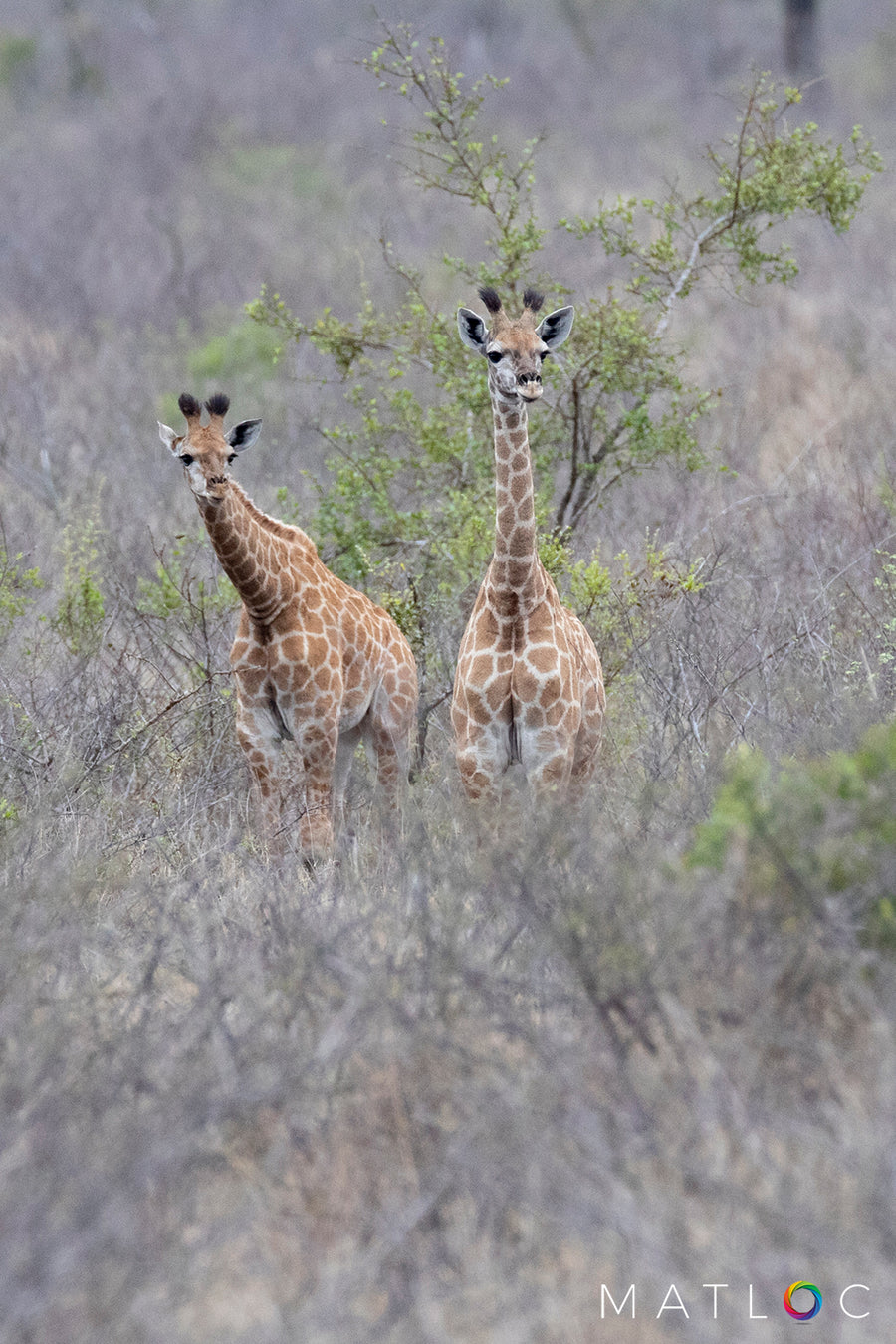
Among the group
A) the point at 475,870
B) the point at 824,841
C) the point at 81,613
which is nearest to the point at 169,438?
the point at 81,613

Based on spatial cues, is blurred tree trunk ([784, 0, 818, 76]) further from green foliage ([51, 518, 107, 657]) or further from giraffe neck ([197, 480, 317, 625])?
giraffe neck ([197, 480, 317, 625])

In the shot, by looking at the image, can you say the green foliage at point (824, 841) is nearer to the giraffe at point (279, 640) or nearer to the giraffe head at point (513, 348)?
the giraffe head at point (513, 348)

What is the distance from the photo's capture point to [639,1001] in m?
3.99

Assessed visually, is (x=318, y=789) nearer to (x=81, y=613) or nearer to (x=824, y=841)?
(x=81, y=613)

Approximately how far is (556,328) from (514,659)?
1.57 m

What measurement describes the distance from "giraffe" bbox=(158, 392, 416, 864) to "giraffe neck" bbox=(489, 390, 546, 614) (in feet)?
4.08

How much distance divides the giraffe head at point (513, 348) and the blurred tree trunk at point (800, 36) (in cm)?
2198

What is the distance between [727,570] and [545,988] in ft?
17.6

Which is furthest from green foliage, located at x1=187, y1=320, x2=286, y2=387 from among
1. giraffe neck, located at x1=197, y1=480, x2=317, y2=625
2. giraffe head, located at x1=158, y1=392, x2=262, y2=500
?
giraffe head, located at x1=158, y1=392, x2=262, y2=500

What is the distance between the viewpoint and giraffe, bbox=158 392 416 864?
654 cm

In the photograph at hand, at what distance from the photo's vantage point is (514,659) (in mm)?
A: 6156

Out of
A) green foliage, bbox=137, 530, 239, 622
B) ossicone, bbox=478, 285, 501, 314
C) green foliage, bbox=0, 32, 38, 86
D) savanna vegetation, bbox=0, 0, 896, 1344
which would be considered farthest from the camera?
green foliage, bbox=0, 32, 38, 86

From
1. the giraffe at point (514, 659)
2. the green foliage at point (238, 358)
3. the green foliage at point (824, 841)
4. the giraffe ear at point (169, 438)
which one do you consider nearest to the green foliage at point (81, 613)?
the giraffe ear at point (169, 438)

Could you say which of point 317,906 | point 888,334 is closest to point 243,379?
point 888,334
